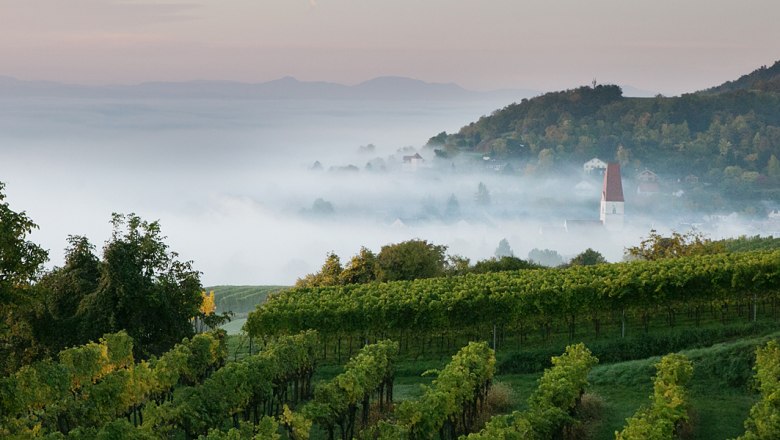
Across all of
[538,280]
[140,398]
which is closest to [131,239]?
[140,398]

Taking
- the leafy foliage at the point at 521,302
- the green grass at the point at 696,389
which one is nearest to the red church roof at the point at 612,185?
the leafy foliage at the point at 521,302

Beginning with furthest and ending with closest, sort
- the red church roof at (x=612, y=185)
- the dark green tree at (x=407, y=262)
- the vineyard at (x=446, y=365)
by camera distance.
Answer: the red church roof at (x=612, y=185) → the dark green tree at (x=407, y=262) → the vineyard at (x=446, y=365)

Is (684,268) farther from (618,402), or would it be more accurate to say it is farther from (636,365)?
(618,402)

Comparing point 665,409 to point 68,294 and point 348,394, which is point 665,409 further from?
point 68,294

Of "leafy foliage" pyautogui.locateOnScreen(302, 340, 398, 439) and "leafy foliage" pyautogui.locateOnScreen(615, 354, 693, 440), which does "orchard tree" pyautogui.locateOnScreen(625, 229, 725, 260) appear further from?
"leafy foliage" pyautogui.locateOnScreen(302, 340, 398, 439)

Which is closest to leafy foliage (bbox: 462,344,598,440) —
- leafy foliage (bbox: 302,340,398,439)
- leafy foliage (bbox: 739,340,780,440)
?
leafy foliage (bbox: 302,340,398,439)

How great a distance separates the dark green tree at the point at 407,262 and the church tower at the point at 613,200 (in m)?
135

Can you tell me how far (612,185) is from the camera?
178m

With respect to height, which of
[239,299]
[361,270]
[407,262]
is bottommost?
[239,299]

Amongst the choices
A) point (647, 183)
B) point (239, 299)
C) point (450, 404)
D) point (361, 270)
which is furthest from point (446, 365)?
point (647, 183)

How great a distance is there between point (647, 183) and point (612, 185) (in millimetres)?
22036

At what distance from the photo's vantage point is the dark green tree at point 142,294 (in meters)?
34.0

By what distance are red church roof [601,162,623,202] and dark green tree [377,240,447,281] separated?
439 feet

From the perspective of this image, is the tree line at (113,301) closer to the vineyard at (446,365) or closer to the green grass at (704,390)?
the vineyard at (446,365)
